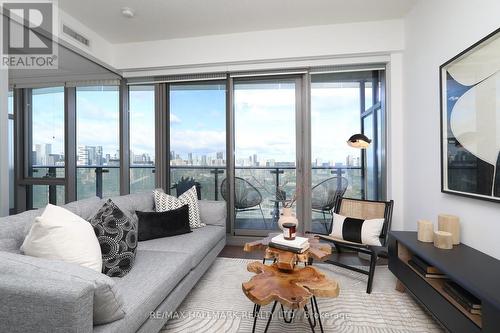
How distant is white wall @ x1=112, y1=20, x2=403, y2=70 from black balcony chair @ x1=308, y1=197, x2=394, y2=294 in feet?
6.07

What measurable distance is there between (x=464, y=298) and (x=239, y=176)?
2.63m

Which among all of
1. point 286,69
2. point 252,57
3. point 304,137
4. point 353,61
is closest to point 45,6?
point 252,57

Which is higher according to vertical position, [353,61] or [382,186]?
[353,61]

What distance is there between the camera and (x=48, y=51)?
9.22 ft

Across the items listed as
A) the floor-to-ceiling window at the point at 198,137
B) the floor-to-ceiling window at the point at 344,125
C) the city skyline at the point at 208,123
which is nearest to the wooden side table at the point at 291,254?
the floor-to-ceiling window at the point at 344,125

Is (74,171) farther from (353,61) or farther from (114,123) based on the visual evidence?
(353,61)

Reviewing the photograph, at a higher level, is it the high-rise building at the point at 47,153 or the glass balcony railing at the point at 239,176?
the high-rise building at the point at 47,153

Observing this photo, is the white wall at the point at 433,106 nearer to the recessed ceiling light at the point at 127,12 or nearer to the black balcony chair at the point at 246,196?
the black balcony chair at the point at 246,196

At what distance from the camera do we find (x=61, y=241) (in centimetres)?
125

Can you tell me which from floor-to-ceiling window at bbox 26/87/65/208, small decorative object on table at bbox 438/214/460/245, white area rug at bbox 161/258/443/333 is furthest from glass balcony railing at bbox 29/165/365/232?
small decorative object on table at bbox 438/214/460/245

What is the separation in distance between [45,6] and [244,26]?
7.03 feet

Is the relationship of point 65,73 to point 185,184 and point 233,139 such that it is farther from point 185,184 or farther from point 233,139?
point 233,139

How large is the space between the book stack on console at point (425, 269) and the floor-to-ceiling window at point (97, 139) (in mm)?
3922

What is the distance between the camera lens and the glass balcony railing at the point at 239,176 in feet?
11.1
